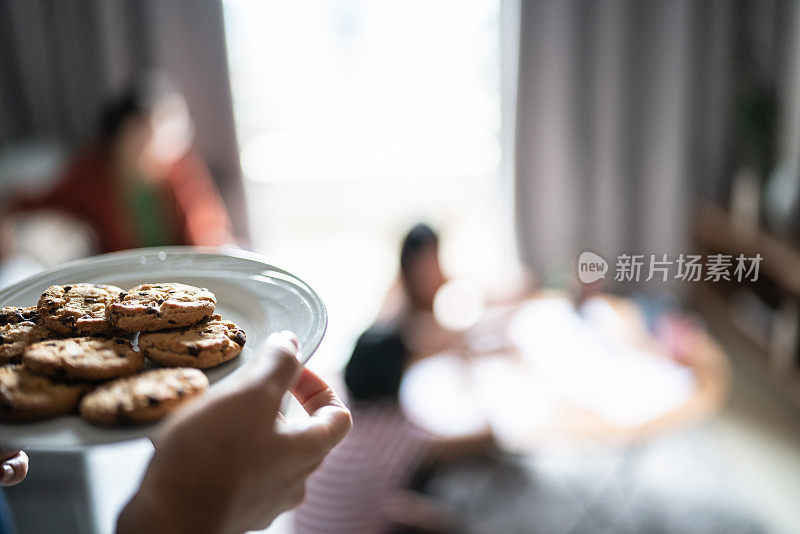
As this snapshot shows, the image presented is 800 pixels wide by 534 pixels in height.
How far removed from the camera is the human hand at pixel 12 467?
0.61m

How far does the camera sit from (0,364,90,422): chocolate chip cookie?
1.51 ft

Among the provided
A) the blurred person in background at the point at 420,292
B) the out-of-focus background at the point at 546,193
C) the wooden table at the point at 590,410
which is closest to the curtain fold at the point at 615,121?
the out-of-focus background at the point at 546,193

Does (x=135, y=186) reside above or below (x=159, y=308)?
below

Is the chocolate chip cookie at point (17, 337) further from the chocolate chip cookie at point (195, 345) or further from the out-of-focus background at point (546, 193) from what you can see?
the out-of-focus background at point (546, 193)

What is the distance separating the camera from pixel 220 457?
443 millimetres

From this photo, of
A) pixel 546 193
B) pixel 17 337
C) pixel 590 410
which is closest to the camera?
pixel 17 337

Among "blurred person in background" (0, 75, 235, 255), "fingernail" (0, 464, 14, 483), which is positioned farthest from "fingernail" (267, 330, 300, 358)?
"blurred person in background" (0, 75, 235, 255)

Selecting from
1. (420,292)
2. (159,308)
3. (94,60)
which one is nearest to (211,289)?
(159,308)

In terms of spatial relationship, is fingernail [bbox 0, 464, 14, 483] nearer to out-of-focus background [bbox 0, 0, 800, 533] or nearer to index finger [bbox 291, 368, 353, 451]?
index finger [bbox 291, 368, 353, 451]

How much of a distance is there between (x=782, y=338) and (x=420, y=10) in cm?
202

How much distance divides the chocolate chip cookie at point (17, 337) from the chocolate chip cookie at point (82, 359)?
12 mm

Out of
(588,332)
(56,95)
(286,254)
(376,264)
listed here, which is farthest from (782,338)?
(56,95)

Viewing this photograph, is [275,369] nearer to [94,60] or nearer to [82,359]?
[82,359]

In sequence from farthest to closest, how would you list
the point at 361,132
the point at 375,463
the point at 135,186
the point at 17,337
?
1. the point at 361,132
2. the point at 135,186
3. the point at 375,463
4. the point at 17,337
